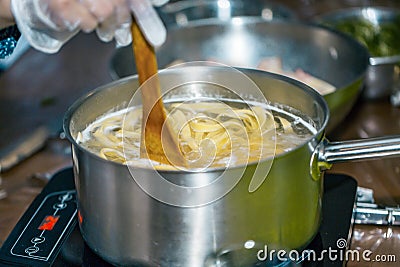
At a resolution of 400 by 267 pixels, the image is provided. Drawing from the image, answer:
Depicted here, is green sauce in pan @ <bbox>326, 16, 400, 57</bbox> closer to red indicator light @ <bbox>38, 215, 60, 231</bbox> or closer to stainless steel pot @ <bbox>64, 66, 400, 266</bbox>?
stainless steel pot @ <bbox>64, 66, 400, 266</bbox>

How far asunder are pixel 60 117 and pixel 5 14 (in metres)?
0.46

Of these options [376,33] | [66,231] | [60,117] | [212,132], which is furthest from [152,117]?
[376,33]

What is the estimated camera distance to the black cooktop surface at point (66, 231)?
1.01 m

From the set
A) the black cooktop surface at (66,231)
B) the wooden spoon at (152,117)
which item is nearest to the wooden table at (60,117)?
the black cooktop surface at (66,231)

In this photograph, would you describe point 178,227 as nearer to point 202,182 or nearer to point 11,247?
point 202,182

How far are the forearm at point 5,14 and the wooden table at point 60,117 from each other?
33 centimetres

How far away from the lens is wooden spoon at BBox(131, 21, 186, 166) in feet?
3.28

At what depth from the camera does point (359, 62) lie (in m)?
1.49

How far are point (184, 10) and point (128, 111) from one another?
0.85 metres

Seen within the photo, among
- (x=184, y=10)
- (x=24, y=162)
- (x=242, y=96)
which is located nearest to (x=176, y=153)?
(x=242, y=96)

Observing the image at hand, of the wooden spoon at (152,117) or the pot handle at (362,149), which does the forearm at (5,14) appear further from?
the pot handle at (362,149)

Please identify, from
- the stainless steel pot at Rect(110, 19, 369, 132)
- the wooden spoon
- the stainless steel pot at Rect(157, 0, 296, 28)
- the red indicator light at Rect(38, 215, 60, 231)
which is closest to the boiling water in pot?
the wooden spoon

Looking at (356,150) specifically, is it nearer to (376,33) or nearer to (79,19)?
(79,19)

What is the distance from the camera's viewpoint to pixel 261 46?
5.43 feet
